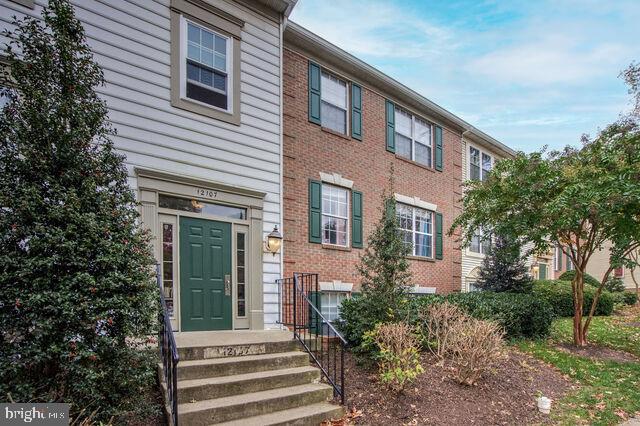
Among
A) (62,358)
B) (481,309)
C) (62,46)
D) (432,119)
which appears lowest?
(481,309)

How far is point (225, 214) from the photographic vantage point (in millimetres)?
6922

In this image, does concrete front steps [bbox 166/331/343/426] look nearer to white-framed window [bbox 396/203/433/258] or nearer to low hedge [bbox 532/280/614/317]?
white-framed window [bbox 396/203/433/258]

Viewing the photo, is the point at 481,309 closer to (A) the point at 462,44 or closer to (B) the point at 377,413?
(B) the point at 377,413

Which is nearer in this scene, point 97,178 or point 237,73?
point 97,178

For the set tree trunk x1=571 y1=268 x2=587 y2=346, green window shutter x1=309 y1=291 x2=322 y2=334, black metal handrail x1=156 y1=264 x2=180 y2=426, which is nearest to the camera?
black metal handrail x1=156 y1=264 x2=180 y2=426

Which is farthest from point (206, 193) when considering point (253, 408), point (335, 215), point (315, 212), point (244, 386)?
point (335, 215)

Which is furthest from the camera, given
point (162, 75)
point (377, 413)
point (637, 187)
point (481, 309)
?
point (481, 309)

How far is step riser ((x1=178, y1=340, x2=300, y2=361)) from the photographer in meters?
5.05

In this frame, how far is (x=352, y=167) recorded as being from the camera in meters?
10.2

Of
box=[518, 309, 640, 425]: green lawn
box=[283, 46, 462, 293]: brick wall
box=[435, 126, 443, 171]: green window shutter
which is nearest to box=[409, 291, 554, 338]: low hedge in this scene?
box=[518, 309, 640, 425]: green lawn

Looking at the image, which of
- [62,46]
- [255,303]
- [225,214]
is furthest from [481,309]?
[62,46]

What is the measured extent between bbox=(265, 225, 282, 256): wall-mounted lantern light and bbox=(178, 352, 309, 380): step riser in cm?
212

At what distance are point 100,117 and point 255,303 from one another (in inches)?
160

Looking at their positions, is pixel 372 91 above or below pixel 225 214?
above
